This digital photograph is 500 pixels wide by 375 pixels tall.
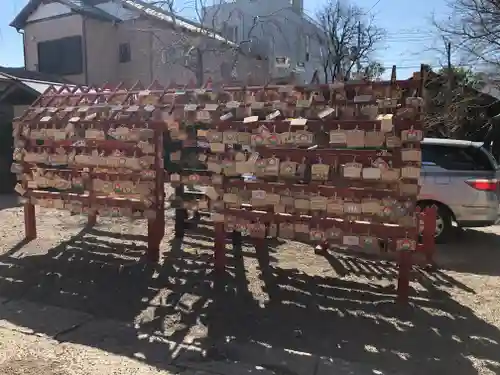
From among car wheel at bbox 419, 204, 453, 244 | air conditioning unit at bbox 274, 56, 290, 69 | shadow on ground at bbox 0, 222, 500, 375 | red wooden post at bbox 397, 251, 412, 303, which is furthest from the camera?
air conditioning unit at bbox 274, 56, 290, 69

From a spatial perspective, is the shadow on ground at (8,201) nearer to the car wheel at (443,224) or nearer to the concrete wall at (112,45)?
the concrete wall at (112,45)

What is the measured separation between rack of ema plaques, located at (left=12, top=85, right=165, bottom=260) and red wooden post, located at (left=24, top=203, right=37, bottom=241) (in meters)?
0.06

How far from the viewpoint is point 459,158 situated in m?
7.27

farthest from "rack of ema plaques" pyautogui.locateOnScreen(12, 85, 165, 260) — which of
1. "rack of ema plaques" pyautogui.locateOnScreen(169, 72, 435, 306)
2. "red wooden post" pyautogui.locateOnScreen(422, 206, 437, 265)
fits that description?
"red wooden post" pyautogui.locateOnScreen(422, 206, 437, 265)

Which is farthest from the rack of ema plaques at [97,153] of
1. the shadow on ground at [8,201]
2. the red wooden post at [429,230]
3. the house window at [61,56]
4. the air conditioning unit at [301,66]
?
the air conditioning unit at [301,66]

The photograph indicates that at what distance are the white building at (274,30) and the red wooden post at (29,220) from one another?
33.2 ft

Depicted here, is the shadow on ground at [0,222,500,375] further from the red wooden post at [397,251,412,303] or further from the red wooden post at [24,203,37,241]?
the red wooden post at [24,203,37,241]

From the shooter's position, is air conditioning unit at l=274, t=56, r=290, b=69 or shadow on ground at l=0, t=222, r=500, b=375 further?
air conditioning unit at l=274, t=56, r=290, b=69

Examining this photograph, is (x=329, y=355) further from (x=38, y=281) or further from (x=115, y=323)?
(x=38, y=281)

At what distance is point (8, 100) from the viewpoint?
505 inches

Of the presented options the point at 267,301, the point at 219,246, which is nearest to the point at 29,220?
the point at 219,246

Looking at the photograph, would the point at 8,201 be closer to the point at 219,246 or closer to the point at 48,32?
the point at 219,246

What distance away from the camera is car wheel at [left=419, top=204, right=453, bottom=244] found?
7367 mm

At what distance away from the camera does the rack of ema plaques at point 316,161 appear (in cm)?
445
